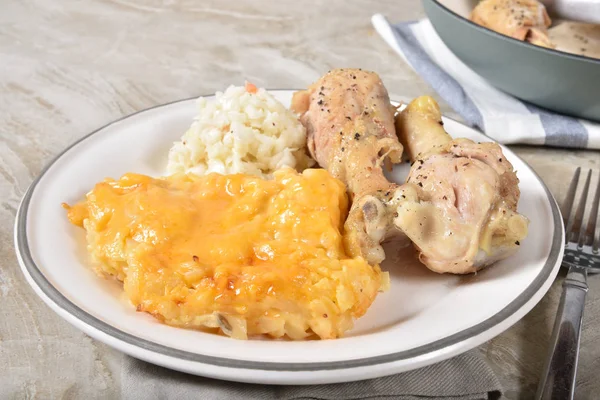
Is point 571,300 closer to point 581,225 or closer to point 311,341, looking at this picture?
point 581,225

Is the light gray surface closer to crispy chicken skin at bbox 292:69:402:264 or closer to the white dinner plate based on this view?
the white dinner plate

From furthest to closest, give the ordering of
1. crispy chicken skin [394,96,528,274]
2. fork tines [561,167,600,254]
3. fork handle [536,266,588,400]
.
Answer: fork tines [561,167,600,254] → crispy chicken skin [394,96,528,274] → fork handle [536,266,588,400]

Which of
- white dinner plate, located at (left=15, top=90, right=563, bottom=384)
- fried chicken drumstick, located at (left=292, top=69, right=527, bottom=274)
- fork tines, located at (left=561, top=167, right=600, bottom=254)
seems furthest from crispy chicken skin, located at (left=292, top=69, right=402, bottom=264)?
fork tines, located at (left=561, top=167, right=600, bottom=254)

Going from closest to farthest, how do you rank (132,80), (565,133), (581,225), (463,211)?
1. (463,211)
2. (581,225)
3. (565,133)
4. (132,80)

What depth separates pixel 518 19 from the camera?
3.60m

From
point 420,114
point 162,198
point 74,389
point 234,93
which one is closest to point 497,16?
point 420,114

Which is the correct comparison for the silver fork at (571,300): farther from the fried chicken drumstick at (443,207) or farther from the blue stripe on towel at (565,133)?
the blue stripe on towel at (565,133)

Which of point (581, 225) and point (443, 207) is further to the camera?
point (581, 225)

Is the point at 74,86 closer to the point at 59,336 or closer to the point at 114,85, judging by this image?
the point at 114,85

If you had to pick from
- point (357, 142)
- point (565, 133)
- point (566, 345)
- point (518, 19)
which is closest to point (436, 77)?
point (518, 19)

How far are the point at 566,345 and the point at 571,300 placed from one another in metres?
0.27

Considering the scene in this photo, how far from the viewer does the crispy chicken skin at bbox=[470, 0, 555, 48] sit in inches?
141

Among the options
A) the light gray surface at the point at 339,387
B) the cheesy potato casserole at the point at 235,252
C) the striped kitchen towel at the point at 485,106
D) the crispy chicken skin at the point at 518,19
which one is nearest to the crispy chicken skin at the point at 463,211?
the cheesy potato casserole at the point at 235,252

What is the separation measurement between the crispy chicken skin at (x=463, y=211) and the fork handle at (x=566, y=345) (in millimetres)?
266
